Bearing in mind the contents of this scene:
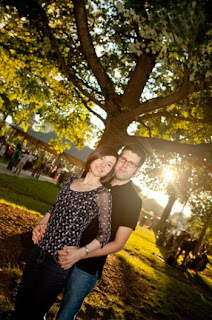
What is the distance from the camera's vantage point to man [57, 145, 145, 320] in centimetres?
225

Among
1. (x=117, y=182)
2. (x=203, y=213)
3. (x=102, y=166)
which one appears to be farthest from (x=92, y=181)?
(x=203, y=213)

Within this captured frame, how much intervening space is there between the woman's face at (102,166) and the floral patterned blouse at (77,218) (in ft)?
0.50

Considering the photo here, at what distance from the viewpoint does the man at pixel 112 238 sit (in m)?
2.25

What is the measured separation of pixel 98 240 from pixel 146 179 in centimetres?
2294

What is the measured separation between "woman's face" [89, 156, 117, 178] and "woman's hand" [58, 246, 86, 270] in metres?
0.72

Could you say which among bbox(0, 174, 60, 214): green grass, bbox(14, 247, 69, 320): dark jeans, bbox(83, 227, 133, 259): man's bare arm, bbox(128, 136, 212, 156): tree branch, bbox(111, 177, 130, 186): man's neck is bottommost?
bbox(0, 174, 60, 214): green grass

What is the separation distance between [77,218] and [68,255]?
13.1 inches

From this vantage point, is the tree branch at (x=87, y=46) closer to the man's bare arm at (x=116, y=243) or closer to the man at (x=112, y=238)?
the man at (x=112, y=238)

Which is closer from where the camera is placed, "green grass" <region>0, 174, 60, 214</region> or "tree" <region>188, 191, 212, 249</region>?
"green grass" <region>0, 174, 60, 214</region>

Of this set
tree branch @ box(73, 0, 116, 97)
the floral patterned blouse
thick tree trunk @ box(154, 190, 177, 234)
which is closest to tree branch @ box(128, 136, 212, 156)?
tree branch @ box(73, 0, 116, 97)

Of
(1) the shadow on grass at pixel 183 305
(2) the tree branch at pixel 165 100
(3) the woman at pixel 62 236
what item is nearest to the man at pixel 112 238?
(3) the woman at pixel 62 236

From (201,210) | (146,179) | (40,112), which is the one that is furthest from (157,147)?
(146,179)

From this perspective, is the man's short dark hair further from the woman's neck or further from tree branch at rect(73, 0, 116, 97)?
tree branch at rect(73, 0, 116, 97)

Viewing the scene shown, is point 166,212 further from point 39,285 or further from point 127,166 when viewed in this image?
point 39,285
